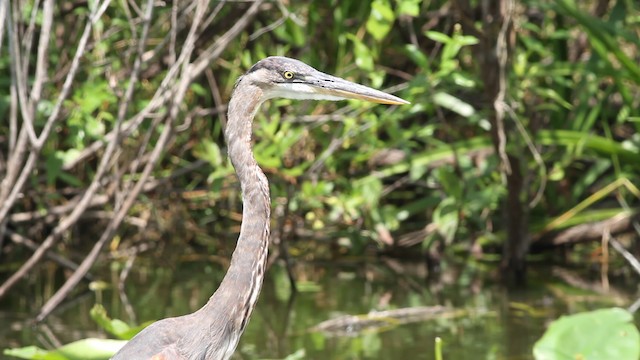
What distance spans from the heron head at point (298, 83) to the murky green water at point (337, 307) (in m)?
1.79

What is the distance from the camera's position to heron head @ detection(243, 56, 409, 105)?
134 inches

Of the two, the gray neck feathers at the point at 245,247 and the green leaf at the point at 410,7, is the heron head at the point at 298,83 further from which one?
the green leaf at the point at 410,7

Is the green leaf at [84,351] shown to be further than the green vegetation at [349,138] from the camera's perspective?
No

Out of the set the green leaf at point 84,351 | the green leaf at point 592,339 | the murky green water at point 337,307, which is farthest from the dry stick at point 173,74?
the green leaf at point 592,339

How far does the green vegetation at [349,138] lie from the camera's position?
546cm

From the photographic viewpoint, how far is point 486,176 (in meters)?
6.14

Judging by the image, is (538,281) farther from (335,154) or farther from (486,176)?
(335,154)

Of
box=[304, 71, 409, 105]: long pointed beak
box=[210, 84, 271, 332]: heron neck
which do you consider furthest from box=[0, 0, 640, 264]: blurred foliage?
box=[210, 84, 271, 332]: heron neck

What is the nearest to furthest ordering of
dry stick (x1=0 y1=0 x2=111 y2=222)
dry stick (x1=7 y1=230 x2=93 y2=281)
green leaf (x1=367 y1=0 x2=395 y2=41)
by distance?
dry stick (x1=0 y1=0 x2=111 y2=222) → green leaf (x1=367 y1=0 x2=395 y2=41) → dry stick (x1=7 y1=230 x2=93 y2=281)

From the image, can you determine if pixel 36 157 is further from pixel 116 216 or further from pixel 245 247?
pixel 245 247

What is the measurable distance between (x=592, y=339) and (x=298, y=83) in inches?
51.2

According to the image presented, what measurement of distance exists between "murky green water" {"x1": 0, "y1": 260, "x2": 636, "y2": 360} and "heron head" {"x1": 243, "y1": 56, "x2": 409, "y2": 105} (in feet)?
5.89

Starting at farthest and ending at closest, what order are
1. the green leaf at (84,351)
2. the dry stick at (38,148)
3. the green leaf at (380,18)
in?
the green leaf at (380,18), the dry stick at (38,148), the green leaf at (84,351)

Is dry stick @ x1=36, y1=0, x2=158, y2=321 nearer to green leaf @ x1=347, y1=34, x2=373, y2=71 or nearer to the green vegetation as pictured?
the green vegetation
